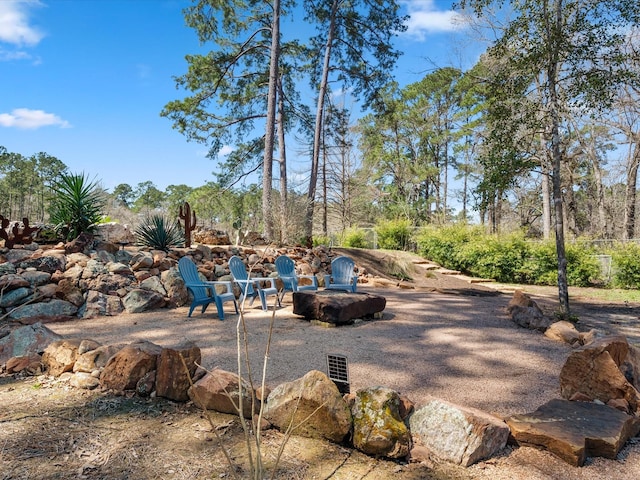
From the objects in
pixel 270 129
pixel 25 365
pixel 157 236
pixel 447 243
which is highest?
pixel 270 129

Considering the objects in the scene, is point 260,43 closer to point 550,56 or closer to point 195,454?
point 550,56

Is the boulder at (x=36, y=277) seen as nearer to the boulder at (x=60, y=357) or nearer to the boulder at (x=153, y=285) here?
the boulder at (x=153, y=285)

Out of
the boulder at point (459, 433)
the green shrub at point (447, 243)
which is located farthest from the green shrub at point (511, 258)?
the boulder at point (459, 433)

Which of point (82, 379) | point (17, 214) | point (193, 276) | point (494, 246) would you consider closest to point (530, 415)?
point (82, 379)

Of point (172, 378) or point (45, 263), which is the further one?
point (45, 263)

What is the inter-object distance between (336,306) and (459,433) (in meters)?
2.90

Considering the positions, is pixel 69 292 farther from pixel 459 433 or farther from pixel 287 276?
pixel 459 433

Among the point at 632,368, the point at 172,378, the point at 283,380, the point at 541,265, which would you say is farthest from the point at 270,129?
the point at 632,368

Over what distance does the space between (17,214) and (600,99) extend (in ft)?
131

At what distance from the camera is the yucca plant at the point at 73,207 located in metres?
6.74

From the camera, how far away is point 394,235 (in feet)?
49.4

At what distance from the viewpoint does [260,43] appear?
14.0 metres

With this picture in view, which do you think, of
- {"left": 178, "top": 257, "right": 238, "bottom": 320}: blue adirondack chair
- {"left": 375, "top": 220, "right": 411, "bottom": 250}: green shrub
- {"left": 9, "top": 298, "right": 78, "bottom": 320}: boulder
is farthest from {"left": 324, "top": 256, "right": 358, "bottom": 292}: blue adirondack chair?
{"left": 375, "top": 220, "right": 411, "bottom": 250}: green shrub

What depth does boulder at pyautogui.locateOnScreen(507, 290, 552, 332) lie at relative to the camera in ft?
15.5
